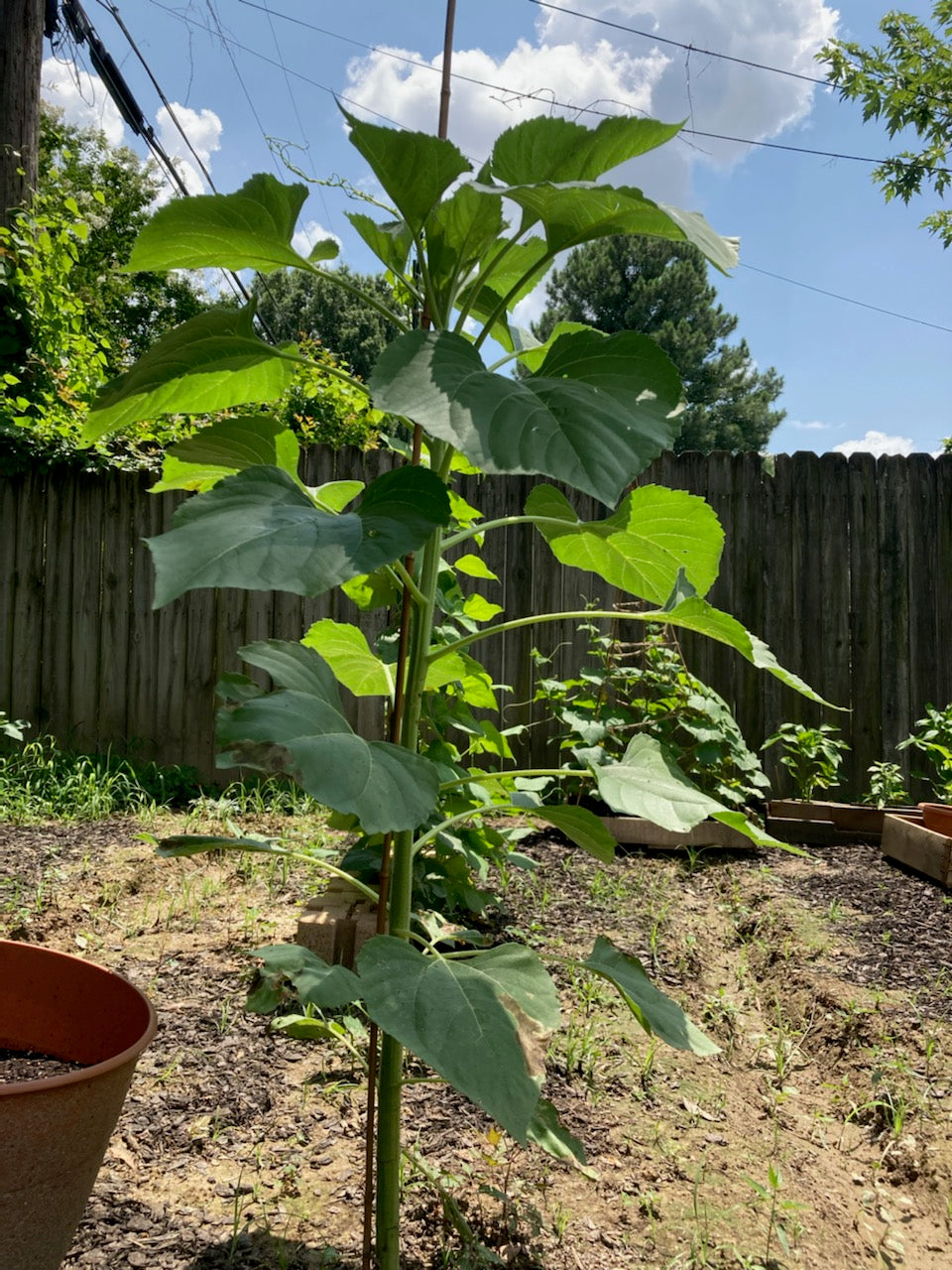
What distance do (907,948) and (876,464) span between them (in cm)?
294

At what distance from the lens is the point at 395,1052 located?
92cm

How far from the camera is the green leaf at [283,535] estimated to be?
626mm

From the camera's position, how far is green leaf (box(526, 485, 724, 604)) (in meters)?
1.01

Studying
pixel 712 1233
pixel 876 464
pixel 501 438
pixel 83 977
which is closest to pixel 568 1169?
pixel 712 1233

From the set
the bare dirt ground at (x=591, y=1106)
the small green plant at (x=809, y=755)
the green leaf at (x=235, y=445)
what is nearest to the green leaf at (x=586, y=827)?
the bare dirt ground at (x=591, y=1106)

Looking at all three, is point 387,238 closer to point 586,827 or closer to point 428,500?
point 428,500

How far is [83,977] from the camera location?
4.20 feet

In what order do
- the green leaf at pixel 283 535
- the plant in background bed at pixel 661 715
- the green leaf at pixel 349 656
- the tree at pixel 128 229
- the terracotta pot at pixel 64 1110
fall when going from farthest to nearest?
1. the tree at pixel 128 229
2. the plant in background bed at pixel 661 715
3. the green leaf at pixel 349 656
4. the terracotta pot at pixel 64 1110
5. the green leaf at pixel 283 535

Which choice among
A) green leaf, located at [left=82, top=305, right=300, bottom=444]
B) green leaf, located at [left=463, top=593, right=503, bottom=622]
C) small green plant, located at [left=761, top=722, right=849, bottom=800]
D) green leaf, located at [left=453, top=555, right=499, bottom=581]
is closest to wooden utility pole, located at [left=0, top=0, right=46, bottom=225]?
green leaf, located at [left=463, top=593, right=503, bottom=622]

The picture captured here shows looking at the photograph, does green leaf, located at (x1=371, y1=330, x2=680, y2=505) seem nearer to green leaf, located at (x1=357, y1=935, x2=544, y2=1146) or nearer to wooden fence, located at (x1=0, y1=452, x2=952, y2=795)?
green leaf, located at (x1=357, y1=935, x2=544, y2=1146)

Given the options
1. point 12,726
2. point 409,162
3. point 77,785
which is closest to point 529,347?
point 409,162

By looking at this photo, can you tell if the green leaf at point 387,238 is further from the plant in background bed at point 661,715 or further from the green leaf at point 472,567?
the plant in background bed at point 661,715

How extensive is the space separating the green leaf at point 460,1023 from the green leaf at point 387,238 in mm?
719

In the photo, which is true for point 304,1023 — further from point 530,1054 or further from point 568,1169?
point 568,1169
